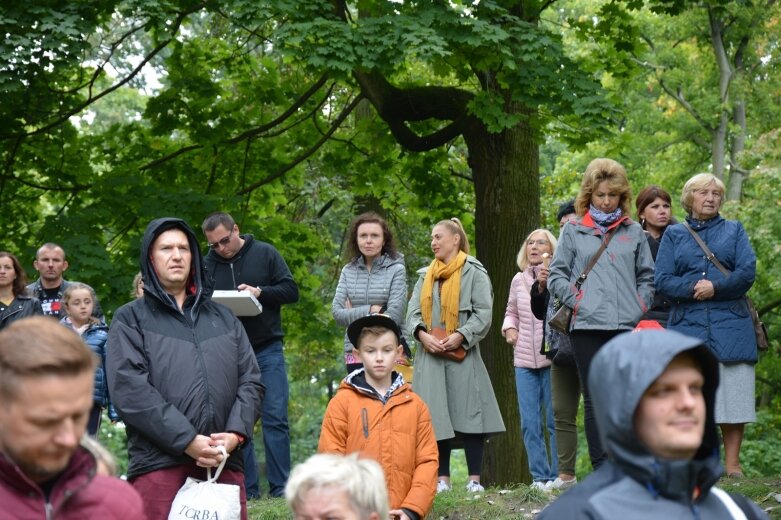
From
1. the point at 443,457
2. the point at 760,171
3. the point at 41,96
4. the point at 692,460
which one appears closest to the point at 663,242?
the point at 443,457

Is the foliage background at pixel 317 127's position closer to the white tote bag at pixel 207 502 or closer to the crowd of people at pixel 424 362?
the crowd of people at pixel 424 362

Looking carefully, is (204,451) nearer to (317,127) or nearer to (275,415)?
(275,415)

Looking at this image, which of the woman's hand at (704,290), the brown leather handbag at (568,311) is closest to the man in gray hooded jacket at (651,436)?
the brown leather handbag at (568,311)

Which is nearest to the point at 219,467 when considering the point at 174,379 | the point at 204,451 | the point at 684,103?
the point at 204,451

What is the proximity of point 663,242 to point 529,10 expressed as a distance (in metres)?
4.47

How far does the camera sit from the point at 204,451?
582cm

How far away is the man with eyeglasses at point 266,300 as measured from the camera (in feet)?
31.7

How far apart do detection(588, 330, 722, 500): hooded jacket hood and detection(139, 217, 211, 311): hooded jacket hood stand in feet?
10.9

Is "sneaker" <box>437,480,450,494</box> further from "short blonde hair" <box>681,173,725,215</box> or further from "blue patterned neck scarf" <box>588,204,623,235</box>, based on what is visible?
"short blonde hair" <box>681,173,725,215</box>

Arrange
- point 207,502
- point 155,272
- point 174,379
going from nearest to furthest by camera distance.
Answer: point 207,502 → point 174,379 → point 155,272

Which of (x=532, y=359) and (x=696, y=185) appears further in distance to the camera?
(x=532, y=359)

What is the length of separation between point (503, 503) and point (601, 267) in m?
1.84

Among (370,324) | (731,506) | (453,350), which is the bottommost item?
(731,506)

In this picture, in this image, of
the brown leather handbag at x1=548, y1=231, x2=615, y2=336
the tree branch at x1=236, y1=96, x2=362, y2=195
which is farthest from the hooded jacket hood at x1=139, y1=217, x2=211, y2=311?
the tree branch at x1=236, y1=96, x2=362, y2=195
